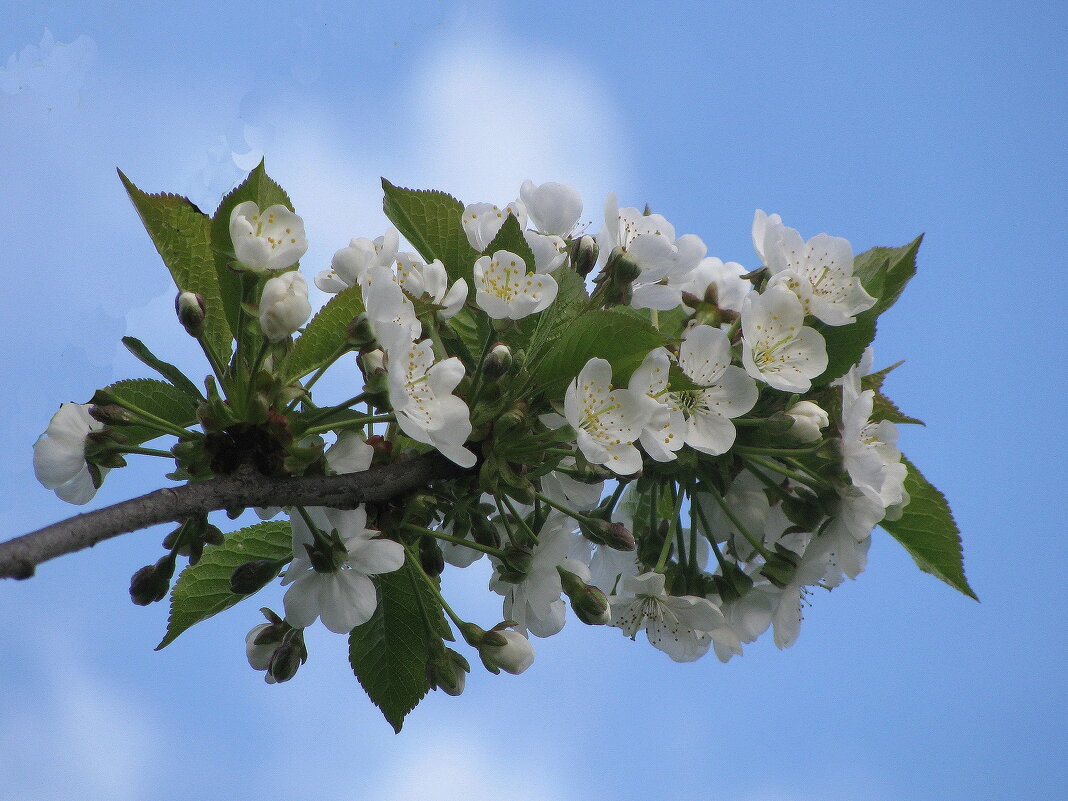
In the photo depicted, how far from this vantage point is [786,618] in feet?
5.01

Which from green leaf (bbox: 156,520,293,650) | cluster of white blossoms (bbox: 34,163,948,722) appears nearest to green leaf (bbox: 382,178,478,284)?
cluster of white blossoms (bbox: 34,163,948,722)

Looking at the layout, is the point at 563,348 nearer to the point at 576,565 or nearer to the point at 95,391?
the point at 576,565

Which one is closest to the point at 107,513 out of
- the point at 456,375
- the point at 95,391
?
the point at 95,391

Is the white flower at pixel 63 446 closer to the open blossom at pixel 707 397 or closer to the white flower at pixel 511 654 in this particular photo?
the white flower at pixel 511 654

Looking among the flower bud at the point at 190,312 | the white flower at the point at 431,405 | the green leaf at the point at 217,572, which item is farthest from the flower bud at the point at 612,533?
the flower bud at the point at 190,312

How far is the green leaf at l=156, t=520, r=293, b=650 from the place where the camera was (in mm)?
1388

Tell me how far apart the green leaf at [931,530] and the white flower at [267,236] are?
3.23 feet

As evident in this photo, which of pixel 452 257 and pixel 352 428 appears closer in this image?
pixel 352 428

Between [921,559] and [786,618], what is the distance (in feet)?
0.77

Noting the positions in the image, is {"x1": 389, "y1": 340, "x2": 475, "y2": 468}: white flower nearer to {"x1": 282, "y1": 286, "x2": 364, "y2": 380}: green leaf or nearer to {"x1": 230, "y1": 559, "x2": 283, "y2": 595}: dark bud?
{"x1": 282, "y1": 286, "x2": 364, "y2": 380}: green leaf

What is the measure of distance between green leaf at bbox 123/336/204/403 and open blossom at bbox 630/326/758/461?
60 centimetres

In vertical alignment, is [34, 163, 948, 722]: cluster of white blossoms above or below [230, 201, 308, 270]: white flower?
below

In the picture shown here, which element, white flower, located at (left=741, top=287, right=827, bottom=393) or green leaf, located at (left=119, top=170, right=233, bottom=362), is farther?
white flower, located at (left=741, top=287, right=827, bottom=393)

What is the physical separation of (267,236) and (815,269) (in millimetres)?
843
